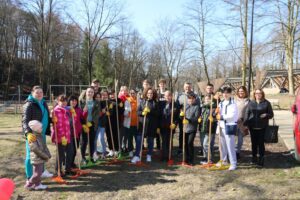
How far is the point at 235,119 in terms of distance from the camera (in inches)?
284

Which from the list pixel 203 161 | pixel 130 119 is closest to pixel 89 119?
pixel 130 119

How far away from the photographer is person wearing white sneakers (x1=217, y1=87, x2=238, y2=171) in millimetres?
7203

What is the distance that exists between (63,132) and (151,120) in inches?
86.1

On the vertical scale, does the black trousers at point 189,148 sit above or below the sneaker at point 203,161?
above

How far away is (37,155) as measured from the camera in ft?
18.9

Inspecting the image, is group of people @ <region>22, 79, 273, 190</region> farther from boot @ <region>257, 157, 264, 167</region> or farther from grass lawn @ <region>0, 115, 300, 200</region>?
grass lawn @ <region>0, 115, 300, 200</region>

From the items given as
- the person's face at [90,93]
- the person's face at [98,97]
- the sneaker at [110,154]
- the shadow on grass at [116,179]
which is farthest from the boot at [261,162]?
the person's face at [90,93]

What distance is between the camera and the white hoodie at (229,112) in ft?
23.6

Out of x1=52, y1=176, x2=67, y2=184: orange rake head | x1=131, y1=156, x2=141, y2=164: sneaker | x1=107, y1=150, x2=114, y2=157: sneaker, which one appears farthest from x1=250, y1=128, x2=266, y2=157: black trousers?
x1=52, y1=176, x2=67, y2=184: orange rake head

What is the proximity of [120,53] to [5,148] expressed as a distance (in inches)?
1854

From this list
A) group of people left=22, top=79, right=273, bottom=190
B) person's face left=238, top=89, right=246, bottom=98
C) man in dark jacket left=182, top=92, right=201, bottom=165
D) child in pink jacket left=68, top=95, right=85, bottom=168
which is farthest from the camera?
person's face left=238, top=89, right=246, bottom=98

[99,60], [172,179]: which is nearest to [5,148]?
[172,179]

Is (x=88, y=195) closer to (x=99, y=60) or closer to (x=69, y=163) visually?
(x=69, y=163)

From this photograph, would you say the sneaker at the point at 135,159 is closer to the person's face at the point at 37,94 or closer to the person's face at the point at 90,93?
the person's face at the point at 90,93
